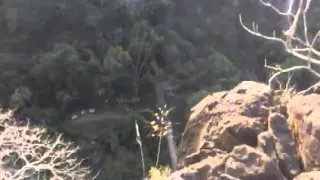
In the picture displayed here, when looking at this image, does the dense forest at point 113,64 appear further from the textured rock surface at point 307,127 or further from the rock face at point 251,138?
the textured rock surface at point 307,127

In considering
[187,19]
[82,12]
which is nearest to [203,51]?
[187,19]

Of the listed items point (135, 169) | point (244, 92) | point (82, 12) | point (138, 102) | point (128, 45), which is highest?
point (82, 12)

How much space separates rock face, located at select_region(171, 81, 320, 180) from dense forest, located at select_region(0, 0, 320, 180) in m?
4.28

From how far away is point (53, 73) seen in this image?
7.79m

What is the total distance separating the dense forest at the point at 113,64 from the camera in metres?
7.68

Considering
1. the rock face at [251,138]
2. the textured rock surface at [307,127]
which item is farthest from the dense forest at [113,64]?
the textured rock surface at [307,127]

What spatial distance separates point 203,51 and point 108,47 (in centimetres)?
184

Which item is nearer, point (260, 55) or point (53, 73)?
point (53, 73)

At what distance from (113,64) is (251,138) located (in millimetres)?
5258

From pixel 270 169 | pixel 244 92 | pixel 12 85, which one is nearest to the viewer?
pixel 270 169

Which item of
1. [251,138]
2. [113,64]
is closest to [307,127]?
[251,138]

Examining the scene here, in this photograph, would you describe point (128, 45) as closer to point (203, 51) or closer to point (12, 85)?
point (203, 51)

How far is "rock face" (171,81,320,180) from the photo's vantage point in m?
2.44

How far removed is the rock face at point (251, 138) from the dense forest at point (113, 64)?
4.28 meters
